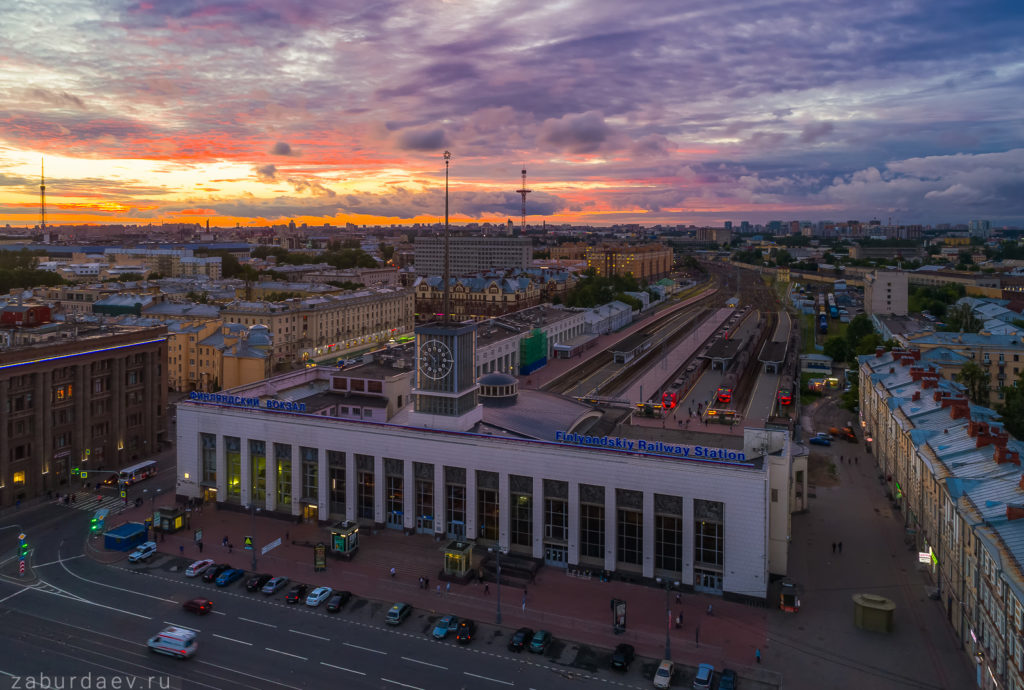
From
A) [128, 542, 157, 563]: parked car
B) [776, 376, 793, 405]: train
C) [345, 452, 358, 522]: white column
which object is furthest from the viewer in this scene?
[776, 376, 793, 405]: train

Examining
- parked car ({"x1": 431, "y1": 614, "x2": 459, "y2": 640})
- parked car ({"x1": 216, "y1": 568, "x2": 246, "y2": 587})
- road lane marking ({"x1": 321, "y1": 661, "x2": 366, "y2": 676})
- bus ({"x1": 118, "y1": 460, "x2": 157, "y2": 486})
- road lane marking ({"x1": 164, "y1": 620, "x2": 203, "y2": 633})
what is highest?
bus ({"x1": 118, "y1": 460, "x2": 157, "y2": 486})

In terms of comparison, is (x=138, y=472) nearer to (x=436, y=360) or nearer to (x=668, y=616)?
(x=436, y=360)

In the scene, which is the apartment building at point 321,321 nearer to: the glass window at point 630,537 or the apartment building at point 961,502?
the glass window at point 630,537

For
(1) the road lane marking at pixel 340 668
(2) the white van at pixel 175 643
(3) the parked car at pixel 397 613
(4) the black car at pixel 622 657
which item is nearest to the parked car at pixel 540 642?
(4) the black car at pixel 622 657

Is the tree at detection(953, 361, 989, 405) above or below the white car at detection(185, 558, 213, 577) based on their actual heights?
above

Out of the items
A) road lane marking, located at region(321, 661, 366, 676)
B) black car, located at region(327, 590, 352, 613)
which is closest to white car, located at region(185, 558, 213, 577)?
black car, located at region(327, 590, 352, 613)

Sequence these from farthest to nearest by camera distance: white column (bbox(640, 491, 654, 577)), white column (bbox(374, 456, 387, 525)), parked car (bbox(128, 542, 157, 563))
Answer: white column (bbox(374, 456, 387, 525)), parked car (bbox(128, 542, 157, 563)), white column (bbox(640, 491, 654, 577))

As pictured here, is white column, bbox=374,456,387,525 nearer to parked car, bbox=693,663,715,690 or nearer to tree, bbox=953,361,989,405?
parked car, bbox=693,663,715,690

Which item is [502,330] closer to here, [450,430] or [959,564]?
[450,430]
